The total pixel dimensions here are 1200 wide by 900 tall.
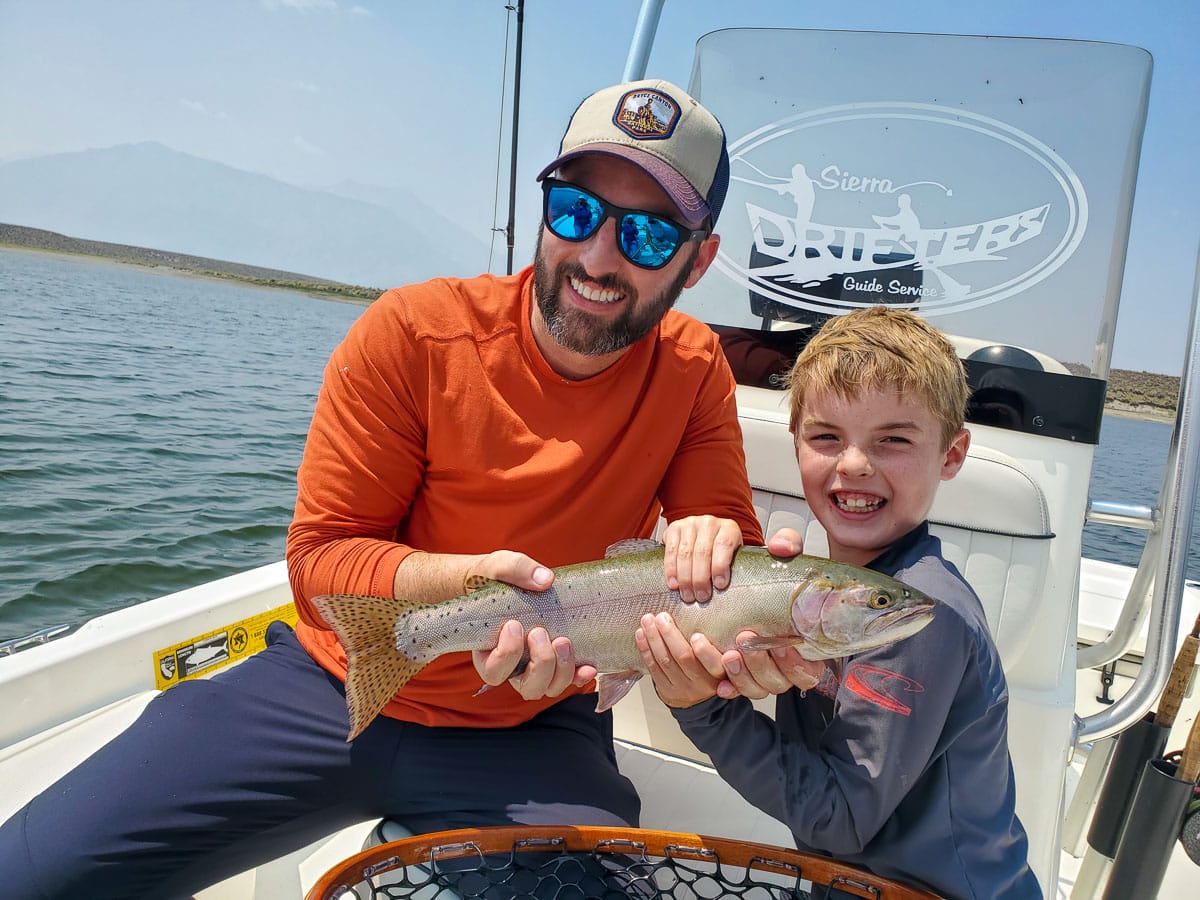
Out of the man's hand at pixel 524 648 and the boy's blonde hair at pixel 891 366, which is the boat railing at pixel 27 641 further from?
the boy's blonde hair at pixel 891 366

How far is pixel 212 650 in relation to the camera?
3668mm

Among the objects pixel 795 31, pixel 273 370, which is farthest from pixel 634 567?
pixel 273 370

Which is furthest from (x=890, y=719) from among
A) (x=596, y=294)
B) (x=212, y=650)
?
(x=212, y=650)

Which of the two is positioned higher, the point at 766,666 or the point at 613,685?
the point at 766,666

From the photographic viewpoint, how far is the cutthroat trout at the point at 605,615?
2031mm

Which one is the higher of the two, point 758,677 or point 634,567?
point 634,567

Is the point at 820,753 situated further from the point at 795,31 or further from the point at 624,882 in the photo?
the point at 795,31

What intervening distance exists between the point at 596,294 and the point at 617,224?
8.7 inches

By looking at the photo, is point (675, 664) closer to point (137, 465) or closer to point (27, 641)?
point (27, 641)

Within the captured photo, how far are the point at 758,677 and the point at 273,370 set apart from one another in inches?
1059

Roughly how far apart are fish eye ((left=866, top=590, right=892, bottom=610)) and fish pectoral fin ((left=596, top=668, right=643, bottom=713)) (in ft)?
2.25

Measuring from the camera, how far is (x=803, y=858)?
6.18 ft

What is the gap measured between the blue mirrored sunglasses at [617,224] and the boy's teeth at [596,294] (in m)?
0.12

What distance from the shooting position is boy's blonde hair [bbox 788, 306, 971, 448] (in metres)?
2.42
